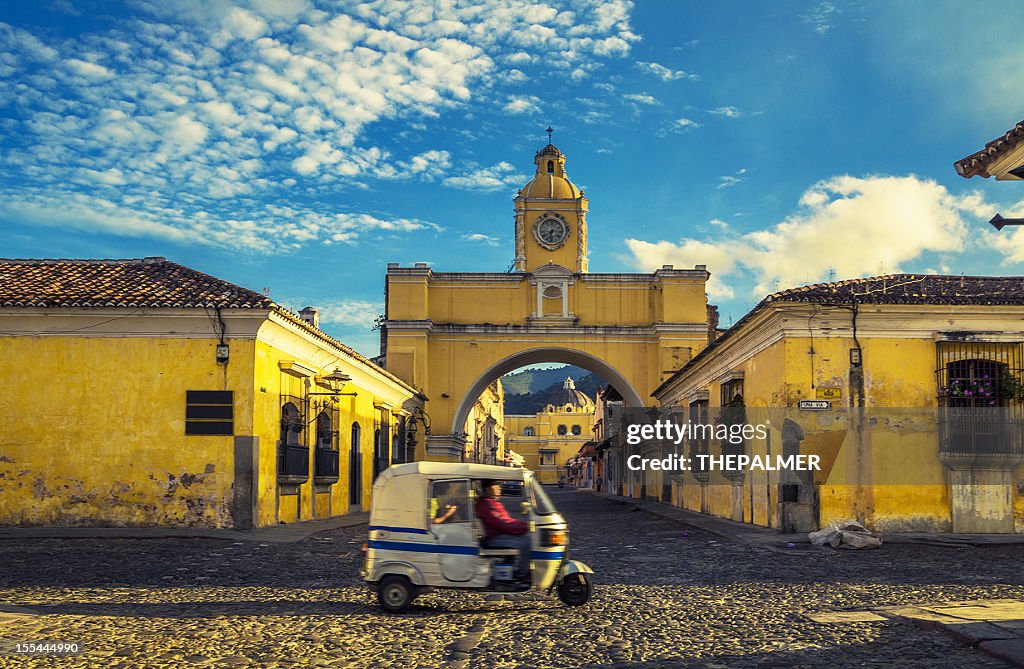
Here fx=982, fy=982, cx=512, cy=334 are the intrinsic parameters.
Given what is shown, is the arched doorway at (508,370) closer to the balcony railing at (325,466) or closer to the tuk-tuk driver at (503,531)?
Answer: the balcony railing at (325,466)

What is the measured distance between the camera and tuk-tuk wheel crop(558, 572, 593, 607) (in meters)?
8.42

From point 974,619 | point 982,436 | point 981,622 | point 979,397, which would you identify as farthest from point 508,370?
point 981,622

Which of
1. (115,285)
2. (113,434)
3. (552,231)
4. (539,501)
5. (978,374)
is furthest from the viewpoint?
(552,231)

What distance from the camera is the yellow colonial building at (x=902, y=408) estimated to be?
1543 centimetres

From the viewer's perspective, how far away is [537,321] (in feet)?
113

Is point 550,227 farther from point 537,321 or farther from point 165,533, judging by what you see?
point 165,533

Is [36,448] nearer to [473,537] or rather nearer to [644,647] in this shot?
[473,537]

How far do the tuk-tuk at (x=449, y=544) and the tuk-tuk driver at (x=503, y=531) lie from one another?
0.04 m

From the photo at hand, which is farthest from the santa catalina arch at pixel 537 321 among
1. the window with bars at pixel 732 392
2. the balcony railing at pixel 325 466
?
the balcony railing at pixel 325 466

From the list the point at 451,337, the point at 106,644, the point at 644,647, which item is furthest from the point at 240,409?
the point at 451,337

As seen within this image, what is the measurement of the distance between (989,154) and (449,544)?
5623mm

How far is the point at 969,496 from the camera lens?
15508 mm

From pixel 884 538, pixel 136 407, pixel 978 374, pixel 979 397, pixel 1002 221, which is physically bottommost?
pixel 884 538

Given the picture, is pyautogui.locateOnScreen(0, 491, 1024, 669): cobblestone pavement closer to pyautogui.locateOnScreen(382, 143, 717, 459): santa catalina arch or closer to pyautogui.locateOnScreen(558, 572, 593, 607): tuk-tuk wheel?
pyautogui.locateOnScreen(558, 572, 593, 607): tuk-tuk wheel
